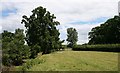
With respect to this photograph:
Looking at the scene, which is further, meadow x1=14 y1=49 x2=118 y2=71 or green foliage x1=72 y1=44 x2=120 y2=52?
green foliage x1=72 y1=44 x2=120 y2=52

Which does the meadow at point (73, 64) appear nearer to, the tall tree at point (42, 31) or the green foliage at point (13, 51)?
the green foliage at point (13, 51)

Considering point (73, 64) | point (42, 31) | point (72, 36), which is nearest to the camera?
point (73, 64)

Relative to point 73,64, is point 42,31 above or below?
above

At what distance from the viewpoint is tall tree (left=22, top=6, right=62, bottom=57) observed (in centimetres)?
6047

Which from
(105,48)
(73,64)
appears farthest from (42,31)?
(73,64)

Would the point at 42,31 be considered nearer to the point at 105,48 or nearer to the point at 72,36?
the point at 105,48

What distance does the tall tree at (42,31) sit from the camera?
6047cm

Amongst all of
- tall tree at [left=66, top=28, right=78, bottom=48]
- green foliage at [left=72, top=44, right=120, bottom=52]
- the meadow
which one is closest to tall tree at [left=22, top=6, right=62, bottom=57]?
green foliage at [left=72, top=44, right=120, bottom=52]

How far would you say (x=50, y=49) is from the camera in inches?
2485

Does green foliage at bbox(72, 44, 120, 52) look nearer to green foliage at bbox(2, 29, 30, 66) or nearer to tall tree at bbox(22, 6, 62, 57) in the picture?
tall tree at bbox(22, 6, 62, 57)

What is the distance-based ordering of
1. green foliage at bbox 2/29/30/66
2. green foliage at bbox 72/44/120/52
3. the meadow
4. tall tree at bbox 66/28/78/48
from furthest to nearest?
tall tree at bbox 66/28/78/48
green foliage at bbox 72/44/120/52
green foliage at bbox 2/29/30/66
the meadow

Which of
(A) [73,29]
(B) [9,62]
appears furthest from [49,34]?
(A) [73,29]

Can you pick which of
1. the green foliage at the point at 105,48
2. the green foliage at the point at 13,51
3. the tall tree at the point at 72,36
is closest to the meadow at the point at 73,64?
the green foliage at the point at 13,51

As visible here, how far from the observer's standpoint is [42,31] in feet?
204
